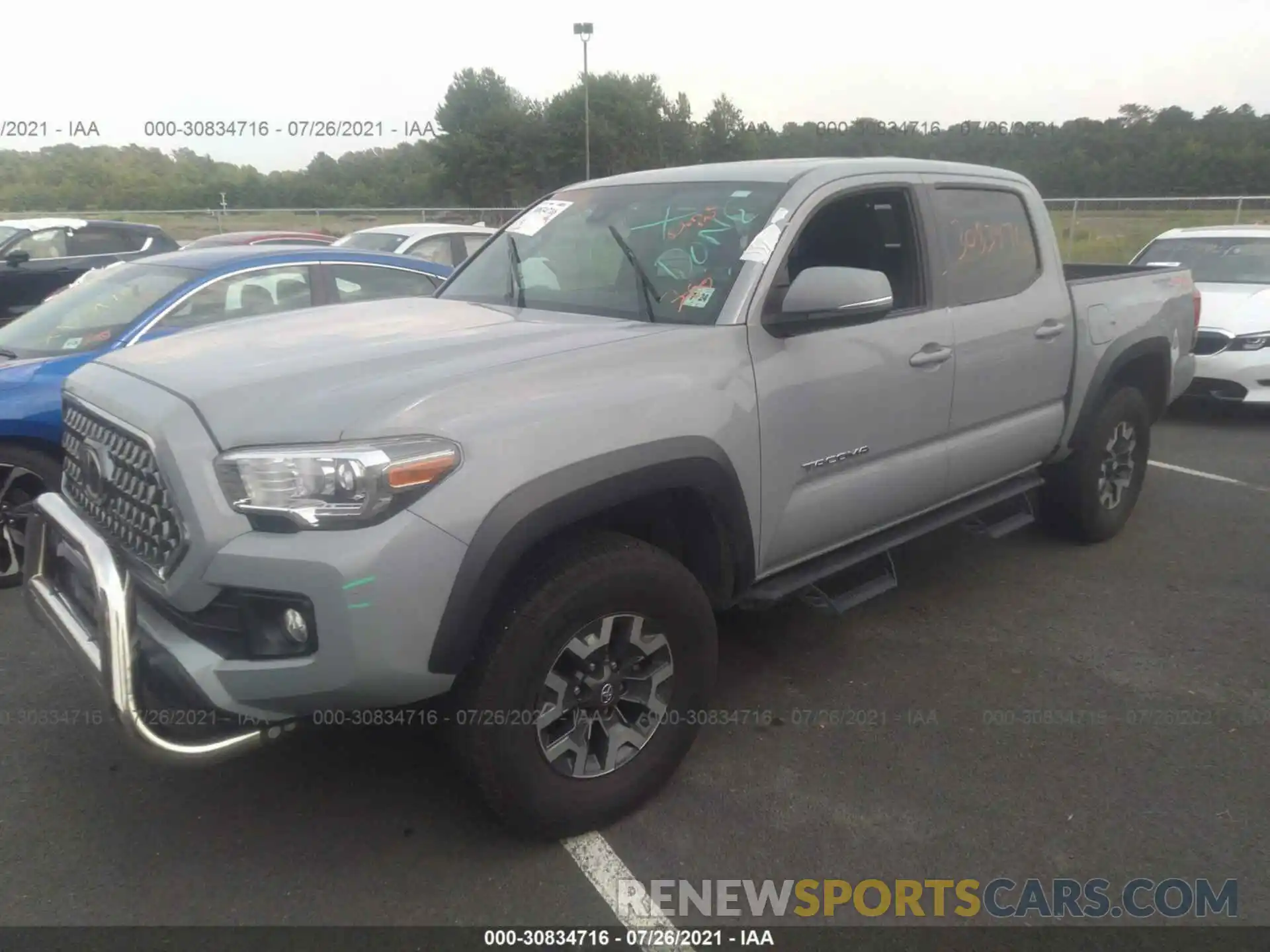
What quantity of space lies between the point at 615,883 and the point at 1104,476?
146 inches

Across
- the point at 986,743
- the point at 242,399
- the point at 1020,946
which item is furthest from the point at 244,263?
the point at 1020,946

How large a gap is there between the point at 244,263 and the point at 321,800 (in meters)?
3.54

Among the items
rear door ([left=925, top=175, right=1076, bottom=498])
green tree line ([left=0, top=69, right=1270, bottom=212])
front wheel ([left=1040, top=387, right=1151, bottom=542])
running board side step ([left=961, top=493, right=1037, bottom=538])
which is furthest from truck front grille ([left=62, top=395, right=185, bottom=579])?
green tree line ([left=0, top=69, right=1270, bottom=212])

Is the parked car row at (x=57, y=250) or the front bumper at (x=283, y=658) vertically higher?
the parked car row at (x=57, y=250)

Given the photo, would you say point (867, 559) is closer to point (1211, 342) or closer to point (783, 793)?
point (783, 793)

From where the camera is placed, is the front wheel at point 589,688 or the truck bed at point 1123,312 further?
the truck bed at point 1123,312

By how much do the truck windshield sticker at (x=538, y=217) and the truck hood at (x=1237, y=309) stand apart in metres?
6.13

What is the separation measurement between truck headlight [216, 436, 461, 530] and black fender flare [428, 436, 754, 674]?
0.23 m

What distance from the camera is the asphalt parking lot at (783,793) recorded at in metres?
2.62

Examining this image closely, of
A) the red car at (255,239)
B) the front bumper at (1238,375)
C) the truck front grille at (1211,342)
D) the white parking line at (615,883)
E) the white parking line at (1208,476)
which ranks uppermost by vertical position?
the red car at (255,239)

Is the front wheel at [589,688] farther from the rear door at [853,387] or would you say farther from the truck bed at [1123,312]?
the truck bed at [1123,312]

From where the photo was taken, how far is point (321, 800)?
3008 millimetres

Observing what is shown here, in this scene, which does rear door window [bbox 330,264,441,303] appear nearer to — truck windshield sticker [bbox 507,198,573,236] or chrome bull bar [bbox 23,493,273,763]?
truck windshield sticker [bbox 507,198,573,236]

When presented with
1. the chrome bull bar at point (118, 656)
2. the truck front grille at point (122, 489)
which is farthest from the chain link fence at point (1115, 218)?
the chrome bull bar at point (118, 656)
